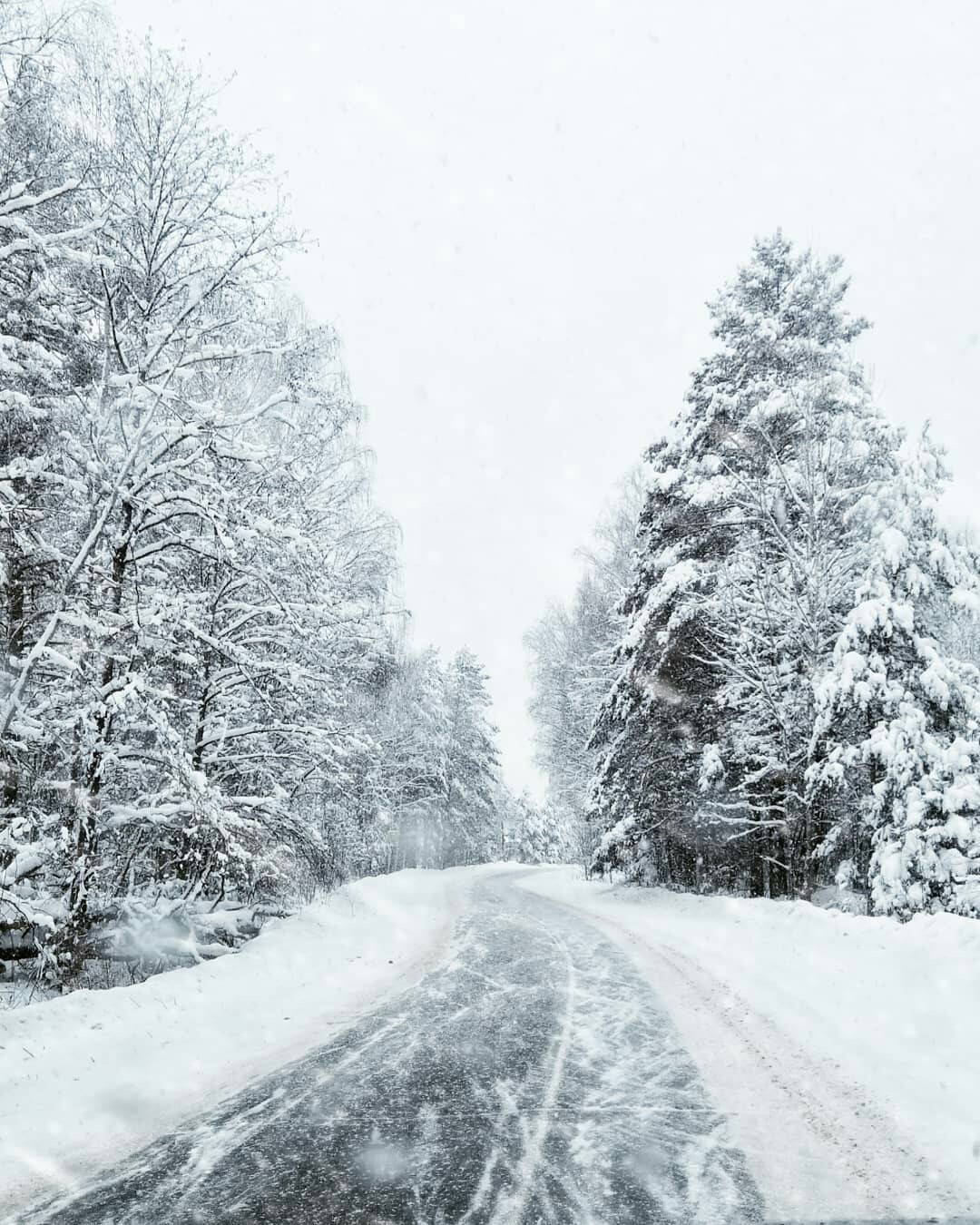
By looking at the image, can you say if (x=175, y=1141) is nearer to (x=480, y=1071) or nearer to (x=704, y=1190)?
(x=480, y=1071)

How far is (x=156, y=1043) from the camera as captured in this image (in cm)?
580

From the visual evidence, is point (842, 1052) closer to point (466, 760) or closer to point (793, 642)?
point (793, 642)

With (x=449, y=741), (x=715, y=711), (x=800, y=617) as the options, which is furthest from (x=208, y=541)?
(x=449, y=741)

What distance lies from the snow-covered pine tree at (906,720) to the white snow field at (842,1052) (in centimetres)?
177

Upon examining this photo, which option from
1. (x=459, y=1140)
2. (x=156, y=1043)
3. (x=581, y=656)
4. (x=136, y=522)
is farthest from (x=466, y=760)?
(x=459, y=1140)

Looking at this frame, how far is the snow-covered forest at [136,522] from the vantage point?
742 centimetres

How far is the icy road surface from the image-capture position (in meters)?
3.31

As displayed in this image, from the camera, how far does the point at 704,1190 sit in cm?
Answer: 343

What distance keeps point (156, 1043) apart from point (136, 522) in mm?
5372

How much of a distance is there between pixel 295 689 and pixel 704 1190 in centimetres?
785

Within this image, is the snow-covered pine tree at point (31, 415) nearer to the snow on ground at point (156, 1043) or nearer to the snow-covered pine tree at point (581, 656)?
the snow on ground at point (156, 1043)

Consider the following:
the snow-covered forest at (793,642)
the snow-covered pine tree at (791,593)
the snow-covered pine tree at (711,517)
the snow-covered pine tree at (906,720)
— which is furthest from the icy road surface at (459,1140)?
the snow-covered pine tree at (711,517)

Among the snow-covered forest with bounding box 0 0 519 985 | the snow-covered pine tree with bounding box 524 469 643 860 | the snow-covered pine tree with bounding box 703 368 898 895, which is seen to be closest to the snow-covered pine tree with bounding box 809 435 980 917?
the snow-covered pine tree with bounding box 703 368 898 895

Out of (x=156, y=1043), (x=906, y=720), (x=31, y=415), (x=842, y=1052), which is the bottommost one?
(x=156, y=1043)
